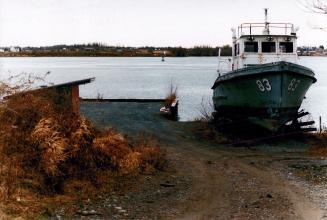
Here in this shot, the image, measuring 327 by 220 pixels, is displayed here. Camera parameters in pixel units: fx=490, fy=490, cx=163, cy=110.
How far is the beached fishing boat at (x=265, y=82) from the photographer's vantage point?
1841cm

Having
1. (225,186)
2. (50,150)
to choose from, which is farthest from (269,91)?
(50,150)

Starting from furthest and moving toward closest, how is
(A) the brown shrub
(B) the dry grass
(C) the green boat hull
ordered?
A: (C) the green boat hull
(A) the brown shrub
(B) the dry grass

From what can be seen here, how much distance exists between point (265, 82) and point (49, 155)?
10299 mm

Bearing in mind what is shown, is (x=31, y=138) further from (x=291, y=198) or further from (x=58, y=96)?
(x=291, y=198)

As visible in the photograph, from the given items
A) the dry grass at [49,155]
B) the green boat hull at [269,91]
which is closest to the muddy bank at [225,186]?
the dry grass at [49,155]

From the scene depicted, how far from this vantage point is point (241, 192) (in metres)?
10.9

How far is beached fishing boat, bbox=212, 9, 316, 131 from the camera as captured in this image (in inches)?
725

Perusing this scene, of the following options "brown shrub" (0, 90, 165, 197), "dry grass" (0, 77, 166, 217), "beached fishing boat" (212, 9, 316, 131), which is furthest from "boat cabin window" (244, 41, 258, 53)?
"dry grass" (0, 77, 166, 217)

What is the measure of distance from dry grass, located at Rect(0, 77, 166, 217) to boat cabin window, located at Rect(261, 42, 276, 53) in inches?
407

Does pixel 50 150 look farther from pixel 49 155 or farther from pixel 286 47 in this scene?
pixel 286 47

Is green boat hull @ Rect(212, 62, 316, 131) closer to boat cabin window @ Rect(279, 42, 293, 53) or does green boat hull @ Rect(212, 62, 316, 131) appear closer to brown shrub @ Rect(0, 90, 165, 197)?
boat cabin window @ Rect(279, 42, 293, 53)

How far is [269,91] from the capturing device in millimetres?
18531

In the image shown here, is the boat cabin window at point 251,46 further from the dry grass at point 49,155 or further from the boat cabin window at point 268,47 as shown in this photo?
the dry grass at point 49,155

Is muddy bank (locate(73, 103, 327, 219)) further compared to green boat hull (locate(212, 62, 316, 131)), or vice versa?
green boat hull (locate(212, 62, 316, 131))
